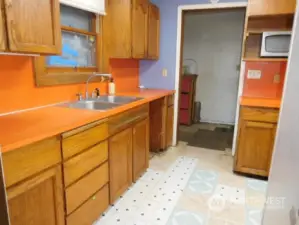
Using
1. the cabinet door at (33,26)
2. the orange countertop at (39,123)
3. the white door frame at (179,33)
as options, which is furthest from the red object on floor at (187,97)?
the cabinet door at (33,26)

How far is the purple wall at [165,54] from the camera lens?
3260 mm

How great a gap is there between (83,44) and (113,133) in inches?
46.2

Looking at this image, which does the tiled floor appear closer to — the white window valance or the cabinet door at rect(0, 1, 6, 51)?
the cabinet door at rect(0, 1, 6, 51)

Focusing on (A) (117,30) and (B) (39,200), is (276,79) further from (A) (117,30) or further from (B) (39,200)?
(B) (39,200)

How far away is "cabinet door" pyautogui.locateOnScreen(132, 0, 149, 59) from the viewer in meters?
2.70

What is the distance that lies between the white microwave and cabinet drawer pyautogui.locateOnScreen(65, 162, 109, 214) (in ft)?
7.30

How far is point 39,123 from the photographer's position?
1440 mm

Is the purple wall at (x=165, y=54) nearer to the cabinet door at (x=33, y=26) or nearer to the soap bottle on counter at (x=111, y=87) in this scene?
the soap bottle on counter at (x=111, y=87)

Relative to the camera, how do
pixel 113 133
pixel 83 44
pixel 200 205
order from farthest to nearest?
pixel 83 44
pixel 200 205
pixel 113 133

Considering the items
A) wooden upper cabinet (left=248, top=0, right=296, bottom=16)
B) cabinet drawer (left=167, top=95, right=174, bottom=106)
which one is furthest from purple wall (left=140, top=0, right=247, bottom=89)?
wooden upper cabinet (left=248, top=0, right=296, bottom=16)

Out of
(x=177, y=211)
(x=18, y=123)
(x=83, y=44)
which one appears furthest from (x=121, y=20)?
(x=177, y=211)

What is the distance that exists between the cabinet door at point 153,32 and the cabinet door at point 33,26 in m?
1.73

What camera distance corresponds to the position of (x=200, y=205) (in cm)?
210

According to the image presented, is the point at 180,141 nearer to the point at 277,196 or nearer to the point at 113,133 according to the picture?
the point at 113,133
